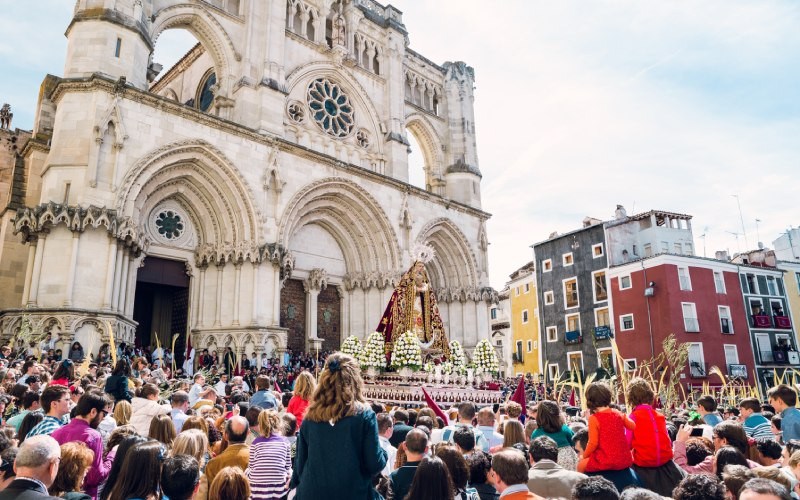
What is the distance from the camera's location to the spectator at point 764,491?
2.64 m

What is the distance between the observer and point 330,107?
25.0 metres

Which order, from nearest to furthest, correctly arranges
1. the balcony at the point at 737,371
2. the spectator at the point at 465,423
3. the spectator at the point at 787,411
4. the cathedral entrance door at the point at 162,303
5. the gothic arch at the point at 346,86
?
1. the spectator at the point at 465,423
2. the spectator at the point at 787,411
3. the cathedral entrance door at the point at 162,303
4. the gothic arch at the point at 346,86
5. the balcony at the point at 737,371

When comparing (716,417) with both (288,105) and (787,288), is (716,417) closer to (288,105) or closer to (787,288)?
(288,105)

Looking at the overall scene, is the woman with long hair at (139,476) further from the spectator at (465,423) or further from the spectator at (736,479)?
the spectator at (736,479)

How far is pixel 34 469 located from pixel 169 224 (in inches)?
674

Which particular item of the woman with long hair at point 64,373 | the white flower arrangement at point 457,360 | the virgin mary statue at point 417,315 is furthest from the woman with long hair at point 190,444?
the white flower arrangement at point 457,360

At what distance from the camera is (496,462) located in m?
3.70

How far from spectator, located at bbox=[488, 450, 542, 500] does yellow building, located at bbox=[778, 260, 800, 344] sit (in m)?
38.1

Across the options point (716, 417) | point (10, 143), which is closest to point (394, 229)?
point (10, 143)

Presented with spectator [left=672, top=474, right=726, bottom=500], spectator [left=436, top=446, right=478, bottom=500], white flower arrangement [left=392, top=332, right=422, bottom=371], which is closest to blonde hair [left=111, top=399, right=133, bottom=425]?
spectator [left=436, top=446, right=478, bottom=500]

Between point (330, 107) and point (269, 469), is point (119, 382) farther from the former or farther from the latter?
point (330, 107)

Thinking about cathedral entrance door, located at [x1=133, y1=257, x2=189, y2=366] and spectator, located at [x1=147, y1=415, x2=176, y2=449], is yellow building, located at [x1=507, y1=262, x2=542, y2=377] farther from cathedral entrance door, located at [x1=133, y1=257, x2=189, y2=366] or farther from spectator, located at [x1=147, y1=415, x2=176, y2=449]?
spectator, located at [x1=147, y1=415, x2=176, y2=449]

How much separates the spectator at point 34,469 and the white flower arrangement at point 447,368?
12909mm

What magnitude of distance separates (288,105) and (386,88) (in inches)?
237
